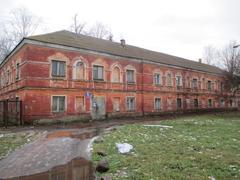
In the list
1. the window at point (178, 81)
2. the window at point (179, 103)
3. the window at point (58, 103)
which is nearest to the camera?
the window at point (58, 103)

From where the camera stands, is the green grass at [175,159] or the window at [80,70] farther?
the window at [80,70]

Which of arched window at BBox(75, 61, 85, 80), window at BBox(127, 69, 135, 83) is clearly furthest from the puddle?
window at BBox(127, 69, 135, 83)

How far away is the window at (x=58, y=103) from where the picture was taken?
19598 mm

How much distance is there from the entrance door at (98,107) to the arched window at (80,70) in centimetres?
250

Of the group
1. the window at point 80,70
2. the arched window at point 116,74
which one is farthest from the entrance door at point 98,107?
the arched window at point 116,74

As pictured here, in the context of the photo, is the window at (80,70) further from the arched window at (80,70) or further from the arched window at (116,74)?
the arched window at (116,74)

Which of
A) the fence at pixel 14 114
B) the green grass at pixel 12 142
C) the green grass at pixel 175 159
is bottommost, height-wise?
the green grass at pixel 12 142

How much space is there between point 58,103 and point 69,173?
13920mm

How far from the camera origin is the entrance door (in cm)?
2197

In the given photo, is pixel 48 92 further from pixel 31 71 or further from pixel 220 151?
pixel 220 151

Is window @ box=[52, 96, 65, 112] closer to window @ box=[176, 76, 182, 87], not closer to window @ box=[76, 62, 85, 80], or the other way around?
window @ box=[76, 62, 85, 80]

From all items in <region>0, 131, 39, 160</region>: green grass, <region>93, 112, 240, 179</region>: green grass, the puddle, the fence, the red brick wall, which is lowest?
the puddle

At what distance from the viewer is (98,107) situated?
2234cm

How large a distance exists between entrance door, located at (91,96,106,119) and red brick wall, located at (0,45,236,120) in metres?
0.42
